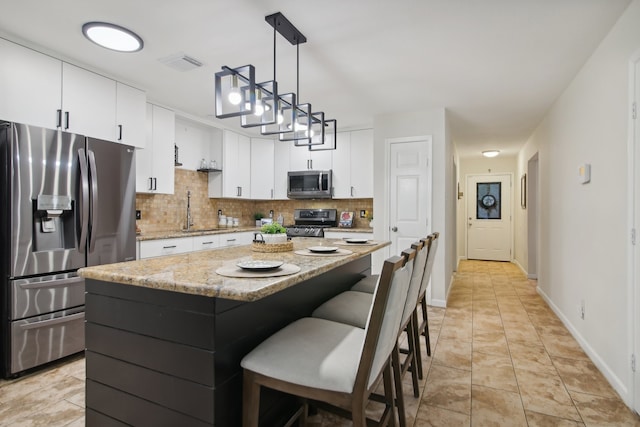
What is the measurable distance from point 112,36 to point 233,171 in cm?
268

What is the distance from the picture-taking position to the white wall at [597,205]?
81.7 inches

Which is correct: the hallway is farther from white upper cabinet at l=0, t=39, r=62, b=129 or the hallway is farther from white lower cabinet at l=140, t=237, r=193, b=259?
white upper cabinet at l=0, t=39, r=62, b=129

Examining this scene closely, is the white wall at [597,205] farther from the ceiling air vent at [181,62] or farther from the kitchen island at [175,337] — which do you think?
the ceiling air vent at [181,62]

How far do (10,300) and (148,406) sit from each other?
5.65ft

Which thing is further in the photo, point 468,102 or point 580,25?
point 468,102

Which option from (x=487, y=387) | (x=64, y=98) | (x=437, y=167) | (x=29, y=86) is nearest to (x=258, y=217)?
(x=437, y=167)

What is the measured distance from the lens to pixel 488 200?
25.6 feet

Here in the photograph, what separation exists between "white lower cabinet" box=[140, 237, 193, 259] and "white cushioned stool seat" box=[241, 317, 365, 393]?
242 cm

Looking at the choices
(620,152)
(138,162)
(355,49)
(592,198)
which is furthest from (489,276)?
(138,162)

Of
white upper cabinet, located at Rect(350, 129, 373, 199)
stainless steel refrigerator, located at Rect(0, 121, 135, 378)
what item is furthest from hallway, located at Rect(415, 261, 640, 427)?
stainless steel refrigerator, located at Rect(0, 121, 135, 378)

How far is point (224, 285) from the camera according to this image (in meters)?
1.16

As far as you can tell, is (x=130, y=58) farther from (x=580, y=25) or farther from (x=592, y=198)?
(x=592, y=198)

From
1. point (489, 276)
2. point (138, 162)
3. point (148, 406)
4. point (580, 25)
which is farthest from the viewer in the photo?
point (489, 276)

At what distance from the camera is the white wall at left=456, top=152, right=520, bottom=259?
755 centimetres
